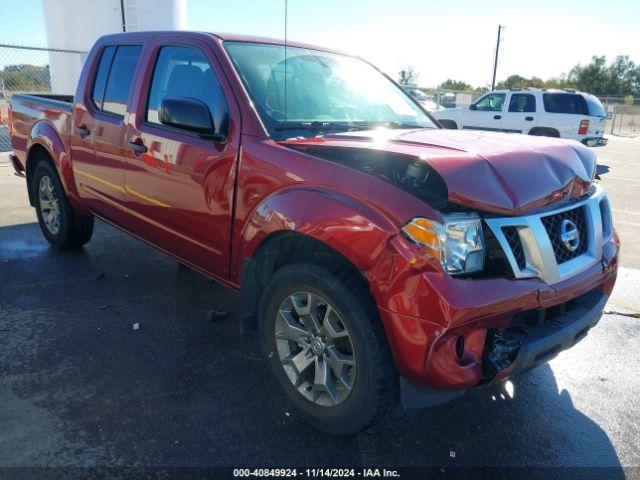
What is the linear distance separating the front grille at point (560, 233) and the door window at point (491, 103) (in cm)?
1352

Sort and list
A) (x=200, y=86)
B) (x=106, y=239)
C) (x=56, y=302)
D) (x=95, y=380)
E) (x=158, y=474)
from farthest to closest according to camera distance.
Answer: (x=106, y=239), (x=56, y=302), (x=200, y=86), (x=95, y=380), (x=158, y=474)

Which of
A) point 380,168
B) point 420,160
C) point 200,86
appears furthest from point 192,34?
point 420,160

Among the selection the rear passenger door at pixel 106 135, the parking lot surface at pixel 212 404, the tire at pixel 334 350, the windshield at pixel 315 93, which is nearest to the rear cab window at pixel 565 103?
the parking lot surface at pixel 212 404

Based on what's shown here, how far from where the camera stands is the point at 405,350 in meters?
2.11

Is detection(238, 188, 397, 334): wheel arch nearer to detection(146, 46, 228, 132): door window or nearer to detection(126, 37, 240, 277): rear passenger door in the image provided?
detection(126, 37, 240, 277): rear passenger door

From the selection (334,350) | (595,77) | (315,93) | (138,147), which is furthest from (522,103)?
(595,77)

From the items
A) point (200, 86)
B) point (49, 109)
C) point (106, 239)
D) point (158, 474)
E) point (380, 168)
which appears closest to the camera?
point (158, 474)

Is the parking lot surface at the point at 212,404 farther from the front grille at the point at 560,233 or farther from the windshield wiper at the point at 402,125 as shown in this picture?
the windshield wiper at the point at 402,125

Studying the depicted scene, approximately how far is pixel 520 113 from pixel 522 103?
28 cm

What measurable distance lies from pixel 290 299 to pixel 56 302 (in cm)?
238

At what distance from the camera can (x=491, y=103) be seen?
50.0 ft

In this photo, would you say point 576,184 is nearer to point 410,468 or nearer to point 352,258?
point 352,258

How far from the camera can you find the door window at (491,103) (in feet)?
49.2

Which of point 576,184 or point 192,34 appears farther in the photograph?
point 192,34
